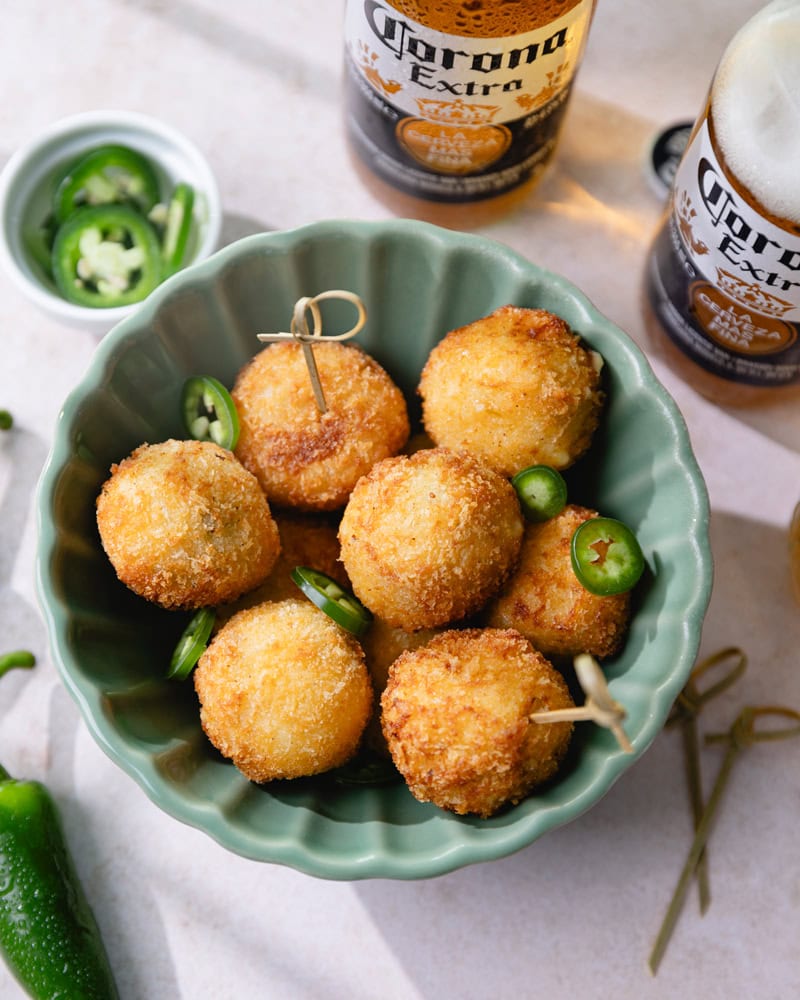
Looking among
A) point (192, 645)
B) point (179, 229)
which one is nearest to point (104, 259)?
point (179, 229)

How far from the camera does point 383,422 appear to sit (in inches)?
46.8

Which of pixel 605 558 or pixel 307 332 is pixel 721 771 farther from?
pixel 307 332

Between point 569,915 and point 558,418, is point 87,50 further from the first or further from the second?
point 569,915

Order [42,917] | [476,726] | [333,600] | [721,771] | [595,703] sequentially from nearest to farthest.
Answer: [595,703]
[476,726]
[333,600]
[42,917]
[721,771]

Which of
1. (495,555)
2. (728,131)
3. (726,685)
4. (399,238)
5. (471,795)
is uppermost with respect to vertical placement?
(728,131)

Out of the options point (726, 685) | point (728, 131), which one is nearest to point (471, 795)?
point (726, 685)

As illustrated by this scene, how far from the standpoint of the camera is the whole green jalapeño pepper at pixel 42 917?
1216mm

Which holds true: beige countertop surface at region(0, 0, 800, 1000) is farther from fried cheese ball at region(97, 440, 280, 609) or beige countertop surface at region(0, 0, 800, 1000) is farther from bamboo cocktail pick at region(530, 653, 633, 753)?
bamboo cocktail pick at region(530, 653, 633, 753)

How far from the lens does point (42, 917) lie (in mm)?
1229

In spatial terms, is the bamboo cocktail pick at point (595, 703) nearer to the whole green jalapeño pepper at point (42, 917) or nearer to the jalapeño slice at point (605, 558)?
the jalapeño slice at point (605, 558)

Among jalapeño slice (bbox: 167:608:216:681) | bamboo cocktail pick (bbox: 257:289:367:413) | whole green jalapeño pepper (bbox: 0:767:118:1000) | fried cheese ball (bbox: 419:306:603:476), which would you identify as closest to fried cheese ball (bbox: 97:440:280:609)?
jalapeño slice (bbox: 167:608:216:681)

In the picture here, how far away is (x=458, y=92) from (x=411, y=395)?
0.36m

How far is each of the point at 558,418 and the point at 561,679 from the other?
0.90ft

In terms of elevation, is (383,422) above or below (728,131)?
below
